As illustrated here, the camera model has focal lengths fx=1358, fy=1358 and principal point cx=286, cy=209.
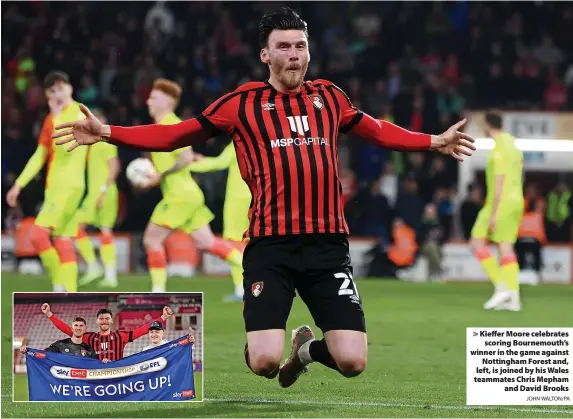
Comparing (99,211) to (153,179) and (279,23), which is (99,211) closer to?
(153,179)

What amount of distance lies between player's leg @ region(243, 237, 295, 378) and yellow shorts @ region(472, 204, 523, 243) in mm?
7133

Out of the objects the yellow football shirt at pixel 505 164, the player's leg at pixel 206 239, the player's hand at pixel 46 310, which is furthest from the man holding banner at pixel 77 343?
the yellow football shirt at pixel 505 164

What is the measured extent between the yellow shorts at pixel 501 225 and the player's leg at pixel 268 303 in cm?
713

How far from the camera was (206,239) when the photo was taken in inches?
534

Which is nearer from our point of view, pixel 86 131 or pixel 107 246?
pixel 86 131

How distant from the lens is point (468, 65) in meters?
23.2

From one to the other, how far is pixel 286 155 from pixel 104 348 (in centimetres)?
147

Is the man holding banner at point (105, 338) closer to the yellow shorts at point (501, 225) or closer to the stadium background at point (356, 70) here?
the yellow shorts at point (501, 225)

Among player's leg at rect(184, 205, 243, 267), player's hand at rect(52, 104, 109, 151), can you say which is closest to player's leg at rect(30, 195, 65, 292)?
player's leg at rect(184, 205, 243, 267)

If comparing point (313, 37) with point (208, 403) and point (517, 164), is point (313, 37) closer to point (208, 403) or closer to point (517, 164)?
point (517, 164)

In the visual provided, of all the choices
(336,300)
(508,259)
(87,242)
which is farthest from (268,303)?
(87,242)

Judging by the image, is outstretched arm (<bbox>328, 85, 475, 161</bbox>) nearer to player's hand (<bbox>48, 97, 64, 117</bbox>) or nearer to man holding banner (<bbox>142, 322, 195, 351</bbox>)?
man holding banner (<bbox>142, 322, 195, 351</bbox>)

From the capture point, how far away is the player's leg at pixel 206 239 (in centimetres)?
1348

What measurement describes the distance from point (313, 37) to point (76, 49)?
4.20 meters
